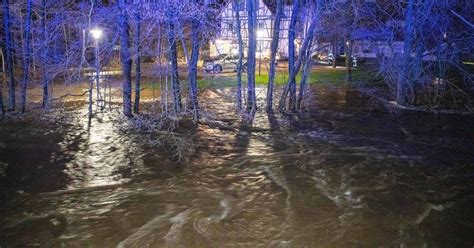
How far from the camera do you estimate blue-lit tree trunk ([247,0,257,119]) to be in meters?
18.0

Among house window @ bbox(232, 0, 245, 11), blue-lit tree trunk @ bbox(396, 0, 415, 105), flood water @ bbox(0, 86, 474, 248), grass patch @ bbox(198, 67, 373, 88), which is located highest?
house window @ bbox(232, 0, 245, 11)

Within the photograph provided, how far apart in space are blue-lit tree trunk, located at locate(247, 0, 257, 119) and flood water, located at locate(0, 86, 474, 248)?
2771 millimetres

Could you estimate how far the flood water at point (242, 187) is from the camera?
7.44 m

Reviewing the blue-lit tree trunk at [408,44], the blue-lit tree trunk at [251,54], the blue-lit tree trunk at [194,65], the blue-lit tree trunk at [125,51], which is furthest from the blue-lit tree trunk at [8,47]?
the blue-lit tree trunk at [408,44]

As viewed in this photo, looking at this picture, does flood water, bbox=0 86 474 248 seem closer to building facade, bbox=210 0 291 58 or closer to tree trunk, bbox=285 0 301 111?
tree trunk, bbox=285 0 301 111

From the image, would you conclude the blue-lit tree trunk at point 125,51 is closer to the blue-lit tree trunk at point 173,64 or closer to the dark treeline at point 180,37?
the dark treeline at point 180,37

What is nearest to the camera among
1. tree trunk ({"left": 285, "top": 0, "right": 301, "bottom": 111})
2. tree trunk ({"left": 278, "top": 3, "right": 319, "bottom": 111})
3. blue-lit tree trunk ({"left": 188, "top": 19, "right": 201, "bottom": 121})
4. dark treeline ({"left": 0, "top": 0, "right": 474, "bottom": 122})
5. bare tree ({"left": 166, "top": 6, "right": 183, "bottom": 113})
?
bare tree ({"left": 166, "top": 6, "right": 183, "bottom": 113})

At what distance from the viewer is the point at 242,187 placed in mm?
9789

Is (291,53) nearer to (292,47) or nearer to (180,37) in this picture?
(292,47)

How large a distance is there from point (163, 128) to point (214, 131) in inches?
80.2

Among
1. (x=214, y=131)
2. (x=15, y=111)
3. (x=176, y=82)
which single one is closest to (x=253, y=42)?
(x=176, y=82)

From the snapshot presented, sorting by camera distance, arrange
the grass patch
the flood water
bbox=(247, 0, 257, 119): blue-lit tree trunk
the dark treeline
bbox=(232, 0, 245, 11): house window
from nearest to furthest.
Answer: the flood water
the dark treeline
bbox=(232, 0, 245, 11): house window
bbox=(247, 0, 257, 119): blue-lit tree trunk
the grass patch

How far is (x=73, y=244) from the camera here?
698 centimetres

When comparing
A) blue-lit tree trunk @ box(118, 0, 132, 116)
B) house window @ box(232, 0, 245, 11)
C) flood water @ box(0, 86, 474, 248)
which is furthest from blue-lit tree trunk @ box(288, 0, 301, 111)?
blue-lit tree trunk @ box(118, 0, 132, 116)
